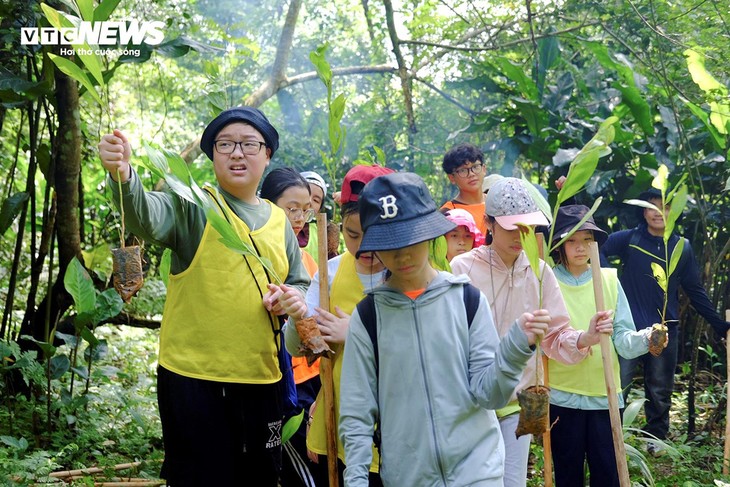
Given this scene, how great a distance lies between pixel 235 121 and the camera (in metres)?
2.82

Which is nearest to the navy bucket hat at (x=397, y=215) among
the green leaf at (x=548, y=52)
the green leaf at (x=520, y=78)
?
the green leaf at (x=520, y=78)

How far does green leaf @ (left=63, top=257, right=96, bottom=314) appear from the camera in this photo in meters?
4.38

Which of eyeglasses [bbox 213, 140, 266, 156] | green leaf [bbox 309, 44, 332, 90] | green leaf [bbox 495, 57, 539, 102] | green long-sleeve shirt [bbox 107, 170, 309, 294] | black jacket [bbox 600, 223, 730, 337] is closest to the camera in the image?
green long-sleeve shirt [bbox 107, 170, 309, 294]

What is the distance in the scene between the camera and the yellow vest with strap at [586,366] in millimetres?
3350

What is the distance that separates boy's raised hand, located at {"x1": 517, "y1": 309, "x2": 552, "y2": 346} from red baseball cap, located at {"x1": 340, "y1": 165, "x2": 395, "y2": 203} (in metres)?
0.99

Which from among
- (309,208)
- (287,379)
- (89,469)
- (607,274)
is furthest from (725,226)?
(89,469)

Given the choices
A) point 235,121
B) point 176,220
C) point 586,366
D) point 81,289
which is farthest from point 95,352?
point 586,366

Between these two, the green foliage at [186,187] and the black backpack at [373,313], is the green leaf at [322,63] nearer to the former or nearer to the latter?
the green foliage at [186,187]

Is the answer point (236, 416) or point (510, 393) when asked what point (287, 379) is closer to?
point (236, 416)

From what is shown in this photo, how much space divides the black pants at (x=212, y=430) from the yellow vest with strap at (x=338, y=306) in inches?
7.1

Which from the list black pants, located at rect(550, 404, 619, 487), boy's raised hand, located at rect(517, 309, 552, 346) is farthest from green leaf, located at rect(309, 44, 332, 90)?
black pants, located at rect(550, 404, 619, 487)

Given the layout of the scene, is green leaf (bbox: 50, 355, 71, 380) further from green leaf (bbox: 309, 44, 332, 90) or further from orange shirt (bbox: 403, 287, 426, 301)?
orange shirt (bbox: 403, 287, 426, 301)

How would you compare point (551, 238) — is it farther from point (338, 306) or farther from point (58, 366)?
point (58, 366)

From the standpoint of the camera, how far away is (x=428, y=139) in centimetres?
1083
